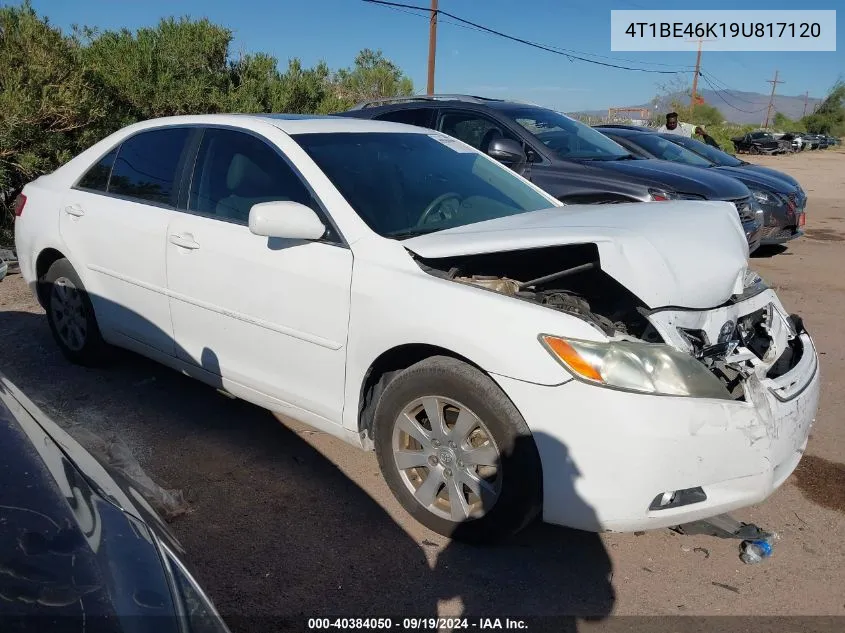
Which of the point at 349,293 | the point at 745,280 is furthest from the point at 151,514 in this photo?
the point at 745,280

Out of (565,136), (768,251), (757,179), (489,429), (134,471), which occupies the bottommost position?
(768,251)

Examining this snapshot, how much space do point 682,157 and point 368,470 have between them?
25.8 ft

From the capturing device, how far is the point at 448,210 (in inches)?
144

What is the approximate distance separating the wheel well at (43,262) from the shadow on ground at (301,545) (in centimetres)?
104

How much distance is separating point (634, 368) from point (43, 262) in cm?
401

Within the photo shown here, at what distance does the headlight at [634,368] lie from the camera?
255 centimetres

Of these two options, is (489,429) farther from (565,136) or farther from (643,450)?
(565,136)

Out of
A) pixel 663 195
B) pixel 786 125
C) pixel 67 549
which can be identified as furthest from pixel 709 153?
pixel 786 125

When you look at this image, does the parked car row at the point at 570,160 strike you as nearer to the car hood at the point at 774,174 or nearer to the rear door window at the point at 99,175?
the car hood at the point at 774,174

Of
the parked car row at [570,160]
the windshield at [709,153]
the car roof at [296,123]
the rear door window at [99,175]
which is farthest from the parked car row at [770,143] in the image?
the rear door window at [99,175]

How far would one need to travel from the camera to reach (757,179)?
31.4 ft

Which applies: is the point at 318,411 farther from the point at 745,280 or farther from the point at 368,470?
the point at 745,280

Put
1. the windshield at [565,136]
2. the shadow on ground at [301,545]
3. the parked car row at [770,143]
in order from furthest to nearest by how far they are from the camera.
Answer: the parked car row at [770,143], the windshield at [565,136], the shadow on ground at [301,545]

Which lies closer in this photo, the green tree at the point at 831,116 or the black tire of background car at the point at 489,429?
the black tire of background car at the point at 489,429
